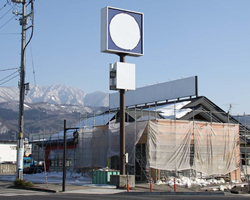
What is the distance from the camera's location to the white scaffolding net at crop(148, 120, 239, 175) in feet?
110

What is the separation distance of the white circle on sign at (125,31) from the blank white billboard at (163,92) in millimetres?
14316

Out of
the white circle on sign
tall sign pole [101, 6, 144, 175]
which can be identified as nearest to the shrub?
tall sign pole [101, 6, 144, 175]

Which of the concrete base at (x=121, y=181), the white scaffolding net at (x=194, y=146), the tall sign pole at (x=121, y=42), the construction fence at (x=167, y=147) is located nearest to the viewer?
the concrete base at (x=121, y=181)

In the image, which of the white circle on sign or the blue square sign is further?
the white circle on sign

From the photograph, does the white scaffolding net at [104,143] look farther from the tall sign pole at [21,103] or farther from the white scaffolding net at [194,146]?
the tall sign pole at [21,103]

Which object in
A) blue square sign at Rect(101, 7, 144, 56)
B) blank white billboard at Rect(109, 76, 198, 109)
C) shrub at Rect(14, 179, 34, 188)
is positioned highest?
blue square sign at Rect(101, 7, 144, 56)

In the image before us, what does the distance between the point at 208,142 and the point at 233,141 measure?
3.40 metres

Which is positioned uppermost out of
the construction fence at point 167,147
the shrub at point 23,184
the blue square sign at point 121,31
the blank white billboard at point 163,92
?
the blue square sign at point 121,31

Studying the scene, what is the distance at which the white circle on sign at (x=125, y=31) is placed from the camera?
31478 mm

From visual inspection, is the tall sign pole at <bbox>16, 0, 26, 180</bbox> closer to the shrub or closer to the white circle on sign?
the shrub

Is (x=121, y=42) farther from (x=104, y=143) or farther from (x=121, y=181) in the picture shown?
(x=104, y=143)

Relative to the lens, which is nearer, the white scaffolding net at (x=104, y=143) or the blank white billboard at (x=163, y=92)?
the white scaffolding net at (x=104, y=143)

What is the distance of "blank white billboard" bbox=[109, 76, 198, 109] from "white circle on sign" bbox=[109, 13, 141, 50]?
14316 millimetres

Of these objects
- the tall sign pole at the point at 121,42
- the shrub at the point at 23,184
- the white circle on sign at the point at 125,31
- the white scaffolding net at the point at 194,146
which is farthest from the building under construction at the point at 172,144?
the shrub at the point at 23,184
